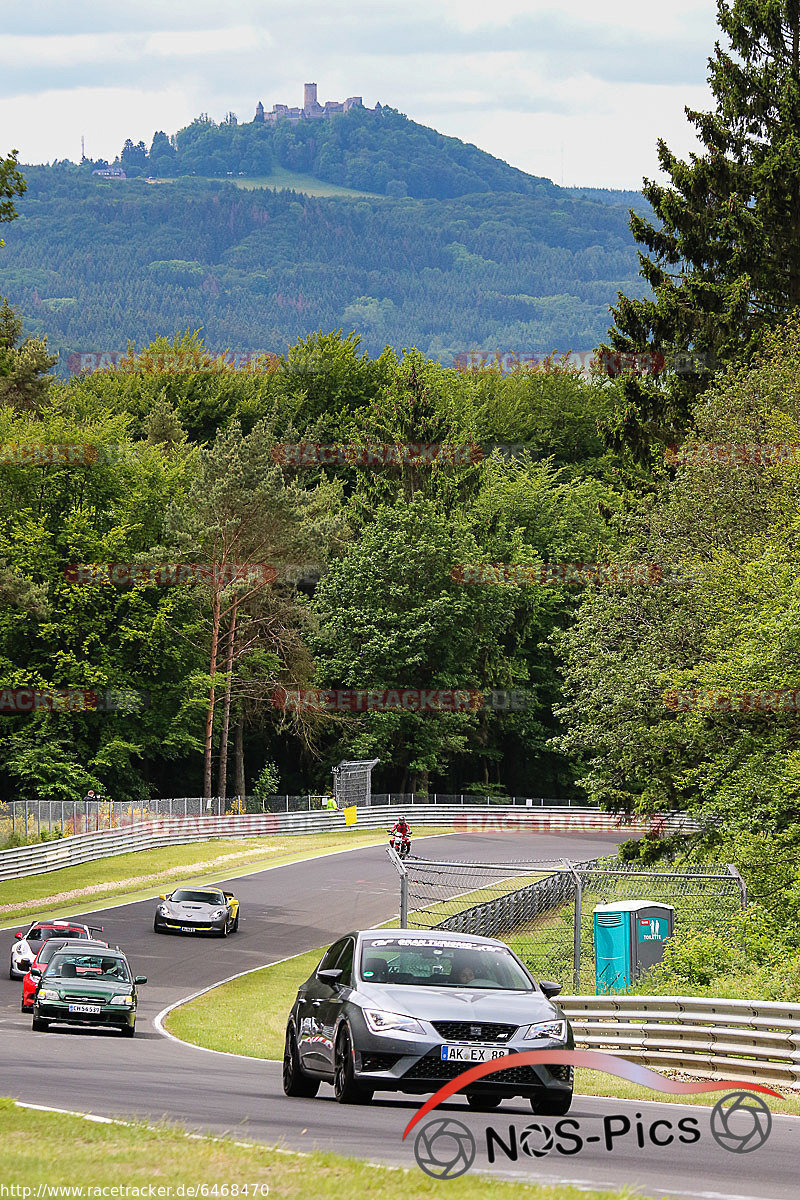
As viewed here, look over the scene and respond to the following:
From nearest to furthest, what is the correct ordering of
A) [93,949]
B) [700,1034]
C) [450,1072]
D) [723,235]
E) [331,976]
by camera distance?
1. [450,1072]
2. [331,976]
3. [700,1034]
4. [93,949]
5. [723,235]

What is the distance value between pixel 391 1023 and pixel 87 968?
12.3m

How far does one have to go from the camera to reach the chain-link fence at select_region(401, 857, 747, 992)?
20.6m

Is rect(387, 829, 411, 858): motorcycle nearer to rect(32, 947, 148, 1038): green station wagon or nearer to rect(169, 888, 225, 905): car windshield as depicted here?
rect(169, 888, 225, 905): car windshield

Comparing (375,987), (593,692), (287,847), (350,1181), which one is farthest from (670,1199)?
(287,847)

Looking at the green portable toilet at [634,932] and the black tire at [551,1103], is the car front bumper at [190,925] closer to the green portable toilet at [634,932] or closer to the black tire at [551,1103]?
the green portable toilet at [634,932]

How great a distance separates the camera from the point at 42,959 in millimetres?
23594

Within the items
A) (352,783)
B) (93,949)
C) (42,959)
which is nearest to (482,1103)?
(93,949)

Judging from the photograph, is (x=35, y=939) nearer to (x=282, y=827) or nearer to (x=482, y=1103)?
(x=482, y=1103)

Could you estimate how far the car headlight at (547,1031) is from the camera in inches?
432

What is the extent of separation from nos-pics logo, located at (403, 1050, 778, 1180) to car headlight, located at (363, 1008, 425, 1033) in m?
0.48

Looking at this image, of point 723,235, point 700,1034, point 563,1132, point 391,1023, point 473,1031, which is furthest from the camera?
point 723,235

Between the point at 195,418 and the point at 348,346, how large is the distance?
10998 millimetres

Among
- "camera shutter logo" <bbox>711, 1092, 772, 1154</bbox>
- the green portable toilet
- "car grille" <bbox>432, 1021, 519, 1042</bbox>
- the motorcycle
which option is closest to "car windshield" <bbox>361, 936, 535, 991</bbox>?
"car grille" <bbox>432, 1021, 519, 1042</bbox>

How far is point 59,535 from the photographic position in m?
69.6
